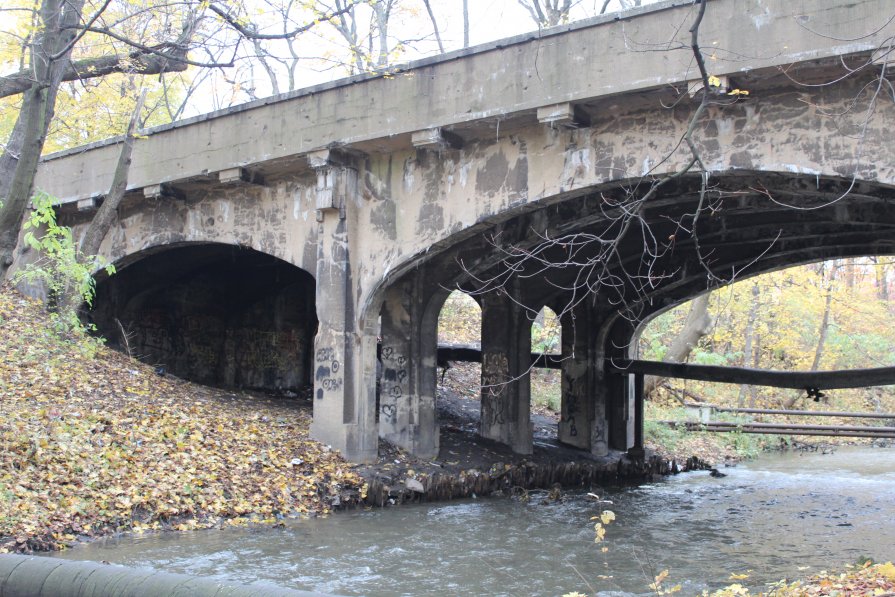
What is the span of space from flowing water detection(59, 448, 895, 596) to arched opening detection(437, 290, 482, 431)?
424 cm

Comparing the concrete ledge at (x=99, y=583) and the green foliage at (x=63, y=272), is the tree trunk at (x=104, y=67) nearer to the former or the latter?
the green foliage at (x=63, y=272)

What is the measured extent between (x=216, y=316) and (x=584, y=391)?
903 centimetres

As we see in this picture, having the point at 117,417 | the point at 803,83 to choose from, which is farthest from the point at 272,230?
the point at 803,83

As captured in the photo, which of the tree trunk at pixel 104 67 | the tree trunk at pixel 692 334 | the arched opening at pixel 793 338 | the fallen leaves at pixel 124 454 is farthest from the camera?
the arched opening at pixel 793 338

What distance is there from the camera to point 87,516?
851 cm

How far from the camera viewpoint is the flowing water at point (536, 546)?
755 centimetres

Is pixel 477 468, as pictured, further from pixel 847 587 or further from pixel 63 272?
pixel 847 587

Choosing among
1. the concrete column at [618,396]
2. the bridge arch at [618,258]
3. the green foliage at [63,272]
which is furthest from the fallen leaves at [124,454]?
the concrete column at [618,396]

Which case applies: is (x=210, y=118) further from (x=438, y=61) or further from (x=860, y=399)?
(x=860, y=399)

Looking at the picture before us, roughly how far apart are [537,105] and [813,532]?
6484 millimetres

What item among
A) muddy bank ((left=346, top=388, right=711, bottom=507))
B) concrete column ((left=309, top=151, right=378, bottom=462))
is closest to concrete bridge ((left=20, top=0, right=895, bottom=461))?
concrete column ((left=309, top=151, right=378, bottom=462))

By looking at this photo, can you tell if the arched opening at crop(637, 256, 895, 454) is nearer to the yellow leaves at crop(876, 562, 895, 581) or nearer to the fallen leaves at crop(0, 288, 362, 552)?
the fallen leaves at crop(0, 288, 362, 552)

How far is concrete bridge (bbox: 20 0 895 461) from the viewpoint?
8.22m

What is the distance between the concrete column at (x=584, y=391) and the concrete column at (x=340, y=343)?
6.13 meters
